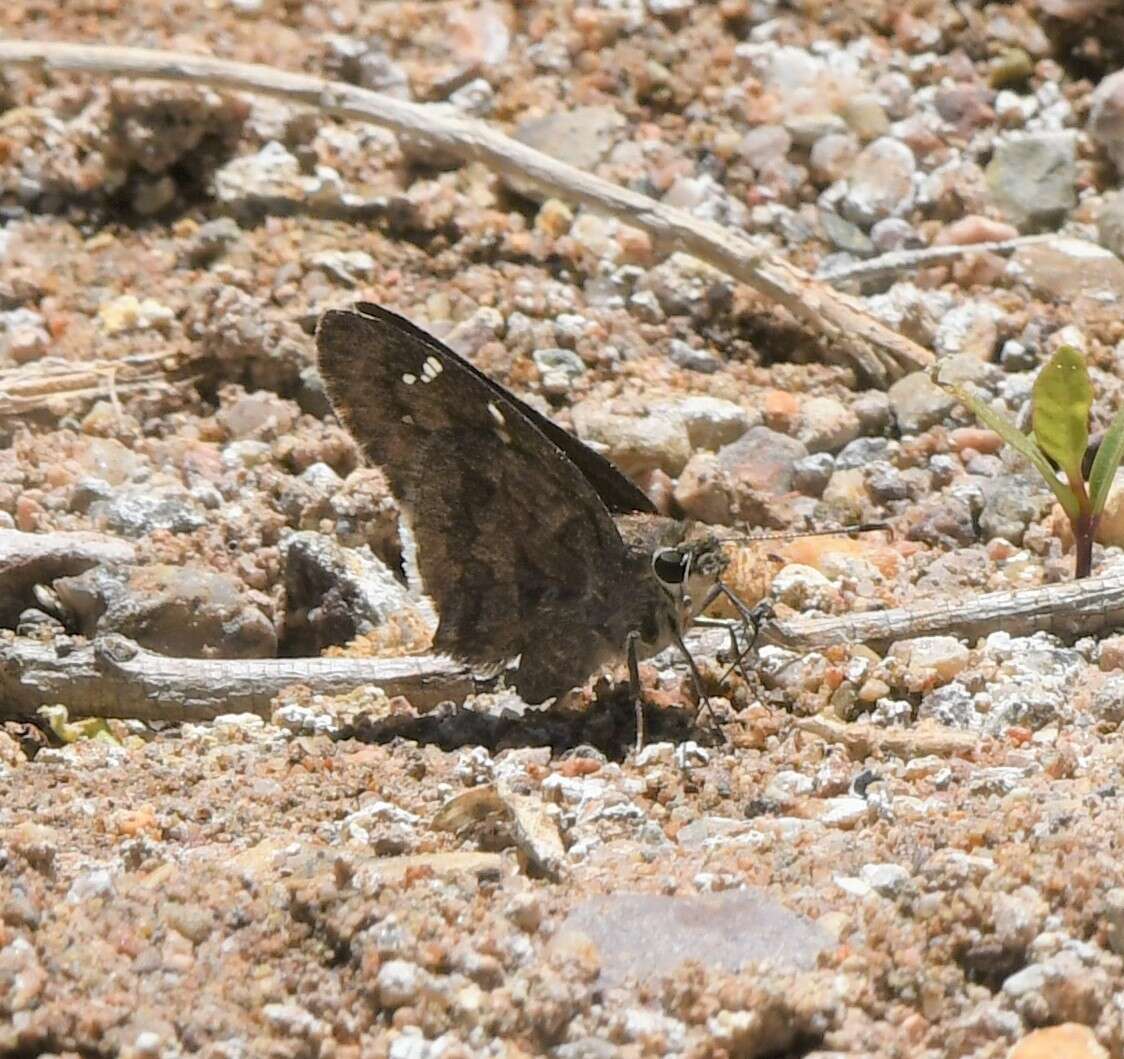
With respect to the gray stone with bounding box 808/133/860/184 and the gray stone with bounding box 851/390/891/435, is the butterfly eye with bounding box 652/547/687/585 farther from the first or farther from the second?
the gray stone with bounding box 808/133/860/184

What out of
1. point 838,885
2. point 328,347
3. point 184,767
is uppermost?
point 328,347

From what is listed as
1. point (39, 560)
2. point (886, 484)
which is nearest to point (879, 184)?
point (886, 484)

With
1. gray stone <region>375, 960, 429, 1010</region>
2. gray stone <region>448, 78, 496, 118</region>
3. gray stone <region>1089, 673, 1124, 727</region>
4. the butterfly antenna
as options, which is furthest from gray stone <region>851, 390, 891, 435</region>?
gray stone <region>375, 960, 429, 1010</region>

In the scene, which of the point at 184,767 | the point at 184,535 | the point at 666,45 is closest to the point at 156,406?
the point at 184,535

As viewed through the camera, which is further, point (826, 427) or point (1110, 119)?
point (1110, 119)

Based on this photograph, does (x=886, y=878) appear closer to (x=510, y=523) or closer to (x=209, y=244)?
(x=510, y=523)

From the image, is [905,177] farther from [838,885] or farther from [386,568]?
[838,885]
